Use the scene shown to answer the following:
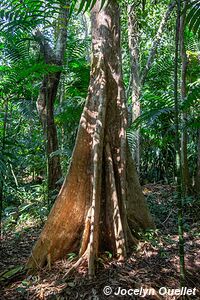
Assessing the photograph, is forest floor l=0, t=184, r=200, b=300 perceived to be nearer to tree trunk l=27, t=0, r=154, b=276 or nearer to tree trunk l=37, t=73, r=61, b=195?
tree trunk l=27, t=0, r=154, b=276

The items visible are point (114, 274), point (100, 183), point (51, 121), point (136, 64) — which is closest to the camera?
point (114, 274)

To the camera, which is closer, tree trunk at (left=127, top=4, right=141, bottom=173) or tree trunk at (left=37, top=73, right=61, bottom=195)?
tree trunk at (left=37, top=73, right=61, bottom=195)

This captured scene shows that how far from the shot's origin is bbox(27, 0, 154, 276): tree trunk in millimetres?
3150

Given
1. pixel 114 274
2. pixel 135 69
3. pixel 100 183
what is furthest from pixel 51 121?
pixel 114 274

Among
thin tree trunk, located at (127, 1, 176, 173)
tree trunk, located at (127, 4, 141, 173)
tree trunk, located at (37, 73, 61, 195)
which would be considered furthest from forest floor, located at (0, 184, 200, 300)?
thin tree trunk, located at (127, 1, 176, 173)

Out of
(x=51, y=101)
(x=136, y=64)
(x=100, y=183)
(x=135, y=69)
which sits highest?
(x=136, y=64)

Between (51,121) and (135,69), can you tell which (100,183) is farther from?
(135,69)

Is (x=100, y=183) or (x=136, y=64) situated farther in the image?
(x=136, y=64)

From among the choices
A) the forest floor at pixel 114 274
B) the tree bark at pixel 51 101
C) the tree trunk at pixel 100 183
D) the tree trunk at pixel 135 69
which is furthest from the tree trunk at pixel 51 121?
the tree trunk at pixel 100 183

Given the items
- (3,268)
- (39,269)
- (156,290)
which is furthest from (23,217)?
(156,290)

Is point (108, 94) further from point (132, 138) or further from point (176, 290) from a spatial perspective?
point (132, 138)

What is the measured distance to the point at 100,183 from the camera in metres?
3.20

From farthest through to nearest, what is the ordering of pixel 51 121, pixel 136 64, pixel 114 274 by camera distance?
1. pixel 136 64
2. pixel 51 121
3. pixel 114 274

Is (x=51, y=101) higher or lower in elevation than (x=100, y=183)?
higher
